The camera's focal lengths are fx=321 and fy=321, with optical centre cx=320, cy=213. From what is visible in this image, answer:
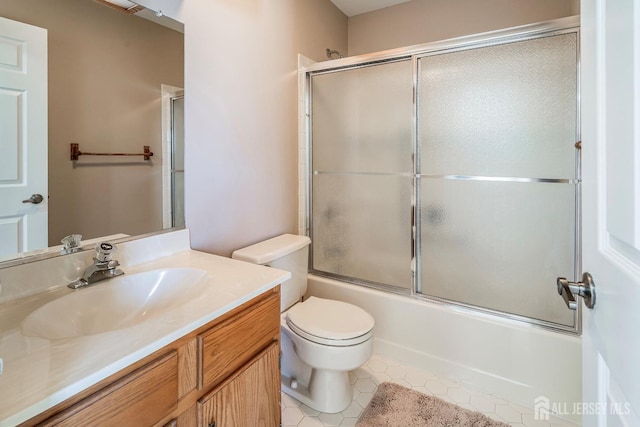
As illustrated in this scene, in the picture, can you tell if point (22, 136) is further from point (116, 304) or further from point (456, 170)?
point (456, 170)

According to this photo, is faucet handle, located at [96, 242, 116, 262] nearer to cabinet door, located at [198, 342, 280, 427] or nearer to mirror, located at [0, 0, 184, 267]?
mirror, located at [0, 0, 184, 267]

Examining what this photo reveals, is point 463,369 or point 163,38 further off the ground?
point 163,38

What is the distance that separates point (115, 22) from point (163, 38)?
7.2 inches

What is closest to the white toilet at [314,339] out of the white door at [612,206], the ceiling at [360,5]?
the white door at [612,206]

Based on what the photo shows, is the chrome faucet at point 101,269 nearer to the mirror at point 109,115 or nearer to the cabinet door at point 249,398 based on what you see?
the mirror at point 109,115

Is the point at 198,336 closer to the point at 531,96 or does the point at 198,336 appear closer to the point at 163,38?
the point at 163,38

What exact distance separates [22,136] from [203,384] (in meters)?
0.90

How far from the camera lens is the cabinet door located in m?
0.87

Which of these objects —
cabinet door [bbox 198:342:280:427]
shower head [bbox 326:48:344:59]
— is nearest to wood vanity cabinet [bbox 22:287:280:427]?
cabinet door [bbox 198:342:280:427]

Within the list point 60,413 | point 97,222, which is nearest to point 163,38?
point 97,222

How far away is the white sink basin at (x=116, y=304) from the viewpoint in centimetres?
84

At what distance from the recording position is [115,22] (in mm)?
1169

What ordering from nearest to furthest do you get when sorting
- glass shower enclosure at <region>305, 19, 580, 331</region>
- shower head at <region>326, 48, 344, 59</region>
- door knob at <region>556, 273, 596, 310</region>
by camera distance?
door knob at <region>556, 273, 596, 310</region>, glass shower enclosure at <region>305, 19, 580, 331</region>, shower head at <region>326, 48, 344, 59</region>

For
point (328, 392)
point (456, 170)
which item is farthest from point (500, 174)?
point (328, 392)
